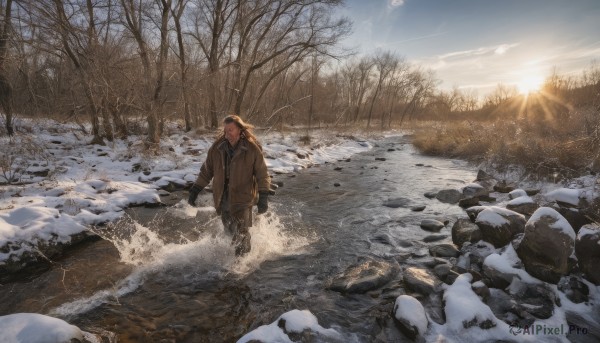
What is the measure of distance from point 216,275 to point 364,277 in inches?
86.3

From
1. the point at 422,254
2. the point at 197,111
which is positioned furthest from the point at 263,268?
the point at 197,111

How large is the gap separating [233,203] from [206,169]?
29.1 inches

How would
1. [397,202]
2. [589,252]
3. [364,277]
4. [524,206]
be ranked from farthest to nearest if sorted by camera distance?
[397,202] → [524,206] → [364,277] → [589,252]

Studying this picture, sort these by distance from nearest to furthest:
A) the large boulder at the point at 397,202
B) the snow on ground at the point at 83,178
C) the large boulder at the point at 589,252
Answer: the large boulder at the point at 589,252 → the snow on ground at the point at 83,178 → the large boulder at the point at 397,202

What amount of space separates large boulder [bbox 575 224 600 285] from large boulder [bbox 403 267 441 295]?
1.81 metres

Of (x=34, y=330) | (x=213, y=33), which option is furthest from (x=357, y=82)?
(x=34, y=330)

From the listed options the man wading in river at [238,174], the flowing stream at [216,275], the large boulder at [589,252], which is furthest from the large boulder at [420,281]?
the man wading in river at [238,174]

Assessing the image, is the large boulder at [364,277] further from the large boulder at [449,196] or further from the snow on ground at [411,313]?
the large boulder at [449,196]

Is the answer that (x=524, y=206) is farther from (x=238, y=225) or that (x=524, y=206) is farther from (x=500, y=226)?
(x=238, y=225)

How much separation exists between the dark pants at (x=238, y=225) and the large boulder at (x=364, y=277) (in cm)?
143

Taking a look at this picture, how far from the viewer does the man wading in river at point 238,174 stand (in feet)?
14.0

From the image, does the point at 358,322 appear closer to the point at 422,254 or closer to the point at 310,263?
the point at 310,263

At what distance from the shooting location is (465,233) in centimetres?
566

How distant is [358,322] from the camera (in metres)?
3.69
